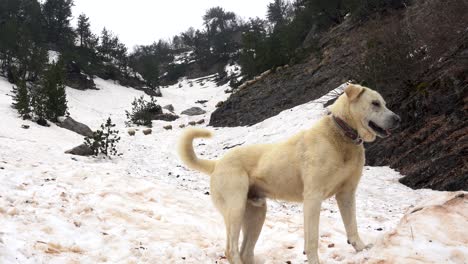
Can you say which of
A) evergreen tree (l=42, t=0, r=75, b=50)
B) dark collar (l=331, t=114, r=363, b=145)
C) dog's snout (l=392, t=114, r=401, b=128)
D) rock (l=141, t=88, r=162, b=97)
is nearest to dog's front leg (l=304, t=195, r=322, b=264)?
dark collar (l=331, t=114, r=363, b=145)

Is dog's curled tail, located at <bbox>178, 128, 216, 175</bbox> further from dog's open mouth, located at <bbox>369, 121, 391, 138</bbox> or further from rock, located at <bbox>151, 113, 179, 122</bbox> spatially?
rock, located at <bbox>151, 113, 179, 122</bbox>


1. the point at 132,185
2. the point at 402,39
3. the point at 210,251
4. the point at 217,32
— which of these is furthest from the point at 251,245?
the point at 217,32

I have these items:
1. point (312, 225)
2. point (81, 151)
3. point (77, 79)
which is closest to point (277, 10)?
point (77, 79)

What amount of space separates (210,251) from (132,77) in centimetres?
5038

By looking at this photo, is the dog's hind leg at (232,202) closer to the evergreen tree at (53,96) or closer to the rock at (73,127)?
the rock at (73,127)

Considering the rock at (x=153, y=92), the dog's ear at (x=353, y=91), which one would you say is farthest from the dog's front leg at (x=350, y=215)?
the rock at (x=153, y=92)

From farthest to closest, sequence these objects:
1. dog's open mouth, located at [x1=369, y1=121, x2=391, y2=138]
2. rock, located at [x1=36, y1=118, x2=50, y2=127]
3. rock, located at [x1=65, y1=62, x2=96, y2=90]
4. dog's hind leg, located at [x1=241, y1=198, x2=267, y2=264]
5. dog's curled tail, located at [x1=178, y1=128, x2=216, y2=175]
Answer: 1. rock, located at [x1=65, y1=62, x2=96, y2=90]
2. rock, located at [x1=36, y1=118, x2=50, y2=127]
3. dog's curled tail, located at [x1=178, y1=128, x2=216, y2=175]
4. dog's hind leg, located at [x1=241, y1=198, x2=267, y2=264]
5. dog's open mouth, located at [x1=369, y1=121, x2=391, y2=138]

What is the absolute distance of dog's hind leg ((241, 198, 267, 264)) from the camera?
4.28m

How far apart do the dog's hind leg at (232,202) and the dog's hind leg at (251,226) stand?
295 millimetres

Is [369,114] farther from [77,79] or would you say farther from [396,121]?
[77,79]

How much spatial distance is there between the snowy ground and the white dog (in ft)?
1.72

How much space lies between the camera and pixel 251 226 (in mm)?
4340

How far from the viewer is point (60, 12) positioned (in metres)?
48.8

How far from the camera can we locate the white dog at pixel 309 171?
357 cm
